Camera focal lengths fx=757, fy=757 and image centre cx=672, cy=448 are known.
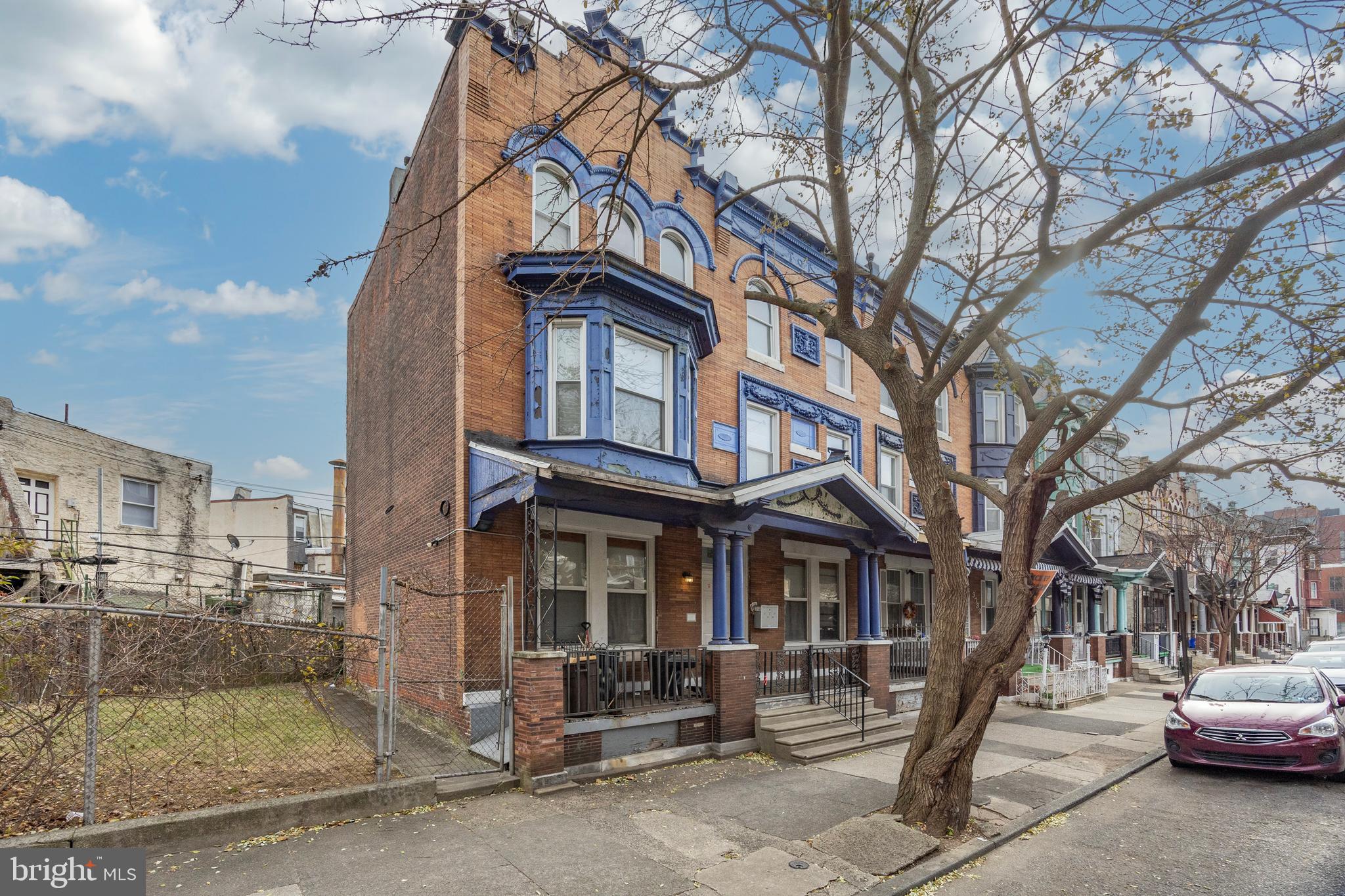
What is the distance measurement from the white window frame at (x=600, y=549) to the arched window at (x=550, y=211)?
14.6ft

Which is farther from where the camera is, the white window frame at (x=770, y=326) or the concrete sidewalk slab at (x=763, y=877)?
the white window frame at (x=770, y=326)

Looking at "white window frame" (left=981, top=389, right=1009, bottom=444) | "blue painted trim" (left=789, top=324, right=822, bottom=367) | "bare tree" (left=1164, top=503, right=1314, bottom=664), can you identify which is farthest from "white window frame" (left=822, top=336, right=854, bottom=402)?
"bare tree" (left=1164, top=503, right=1314, bottom=664)

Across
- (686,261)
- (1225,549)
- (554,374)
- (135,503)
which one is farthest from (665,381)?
(1225,549)

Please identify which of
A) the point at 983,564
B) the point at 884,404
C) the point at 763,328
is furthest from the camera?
the point at 884,404

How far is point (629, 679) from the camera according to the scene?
11680mm

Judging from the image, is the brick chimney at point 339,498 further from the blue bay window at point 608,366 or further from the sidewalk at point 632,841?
the sidewalk at point 632,841

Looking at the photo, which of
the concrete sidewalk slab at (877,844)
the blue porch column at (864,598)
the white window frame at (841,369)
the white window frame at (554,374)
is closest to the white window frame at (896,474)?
the white window frame at (841,369)

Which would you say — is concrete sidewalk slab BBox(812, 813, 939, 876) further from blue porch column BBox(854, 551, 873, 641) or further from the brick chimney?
the brick chimney

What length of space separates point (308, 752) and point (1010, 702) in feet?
50.2

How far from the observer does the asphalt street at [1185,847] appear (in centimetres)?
670

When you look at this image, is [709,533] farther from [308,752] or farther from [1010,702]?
[1010,702]

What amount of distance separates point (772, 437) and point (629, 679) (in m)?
6.58

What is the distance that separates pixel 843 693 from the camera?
13.5m

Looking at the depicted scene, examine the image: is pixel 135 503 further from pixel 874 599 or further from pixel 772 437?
pixel 874 599
